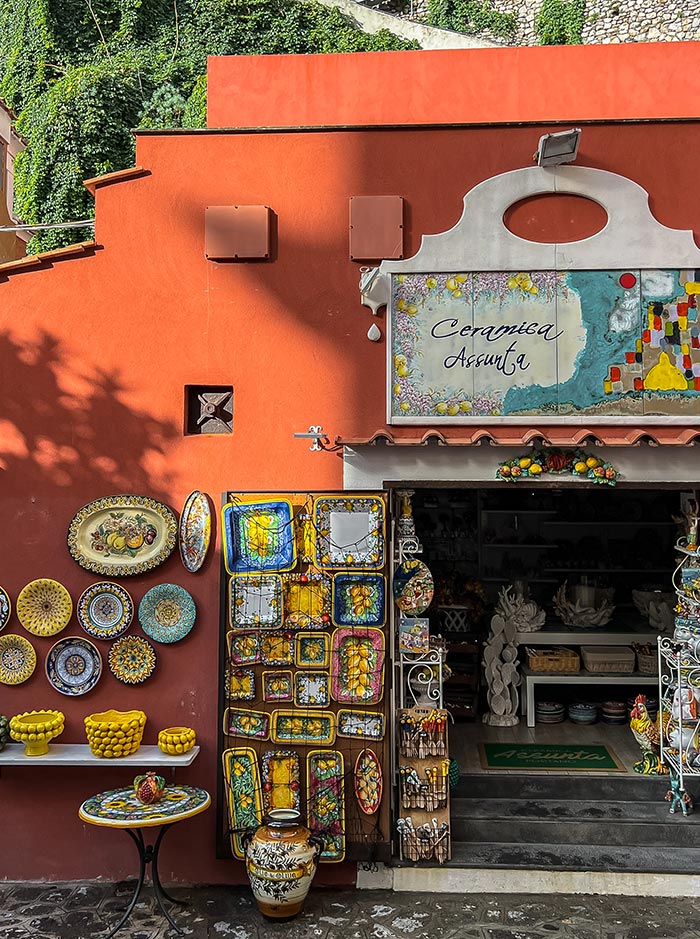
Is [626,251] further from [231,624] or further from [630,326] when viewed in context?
[231,624]

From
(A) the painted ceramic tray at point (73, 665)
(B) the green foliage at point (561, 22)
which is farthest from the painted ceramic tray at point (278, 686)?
(B) the green foliage at point (561, 22)

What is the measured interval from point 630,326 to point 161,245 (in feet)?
11.0

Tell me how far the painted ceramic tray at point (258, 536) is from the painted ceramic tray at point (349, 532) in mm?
212

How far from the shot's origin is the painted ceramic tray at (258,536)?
5.81 metres

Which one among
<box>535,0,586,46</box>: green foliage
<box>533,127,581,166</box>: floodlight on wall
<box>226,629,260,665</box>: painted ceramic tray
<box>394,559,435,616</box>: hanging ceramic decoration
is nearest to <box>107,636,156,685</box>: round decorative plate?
<box>226,629,260,665</box>: painted ceramic tray

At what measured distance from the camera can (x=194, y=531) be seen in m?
5.90

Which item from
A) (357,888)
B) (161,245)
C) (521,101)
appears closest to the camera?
(357,888)

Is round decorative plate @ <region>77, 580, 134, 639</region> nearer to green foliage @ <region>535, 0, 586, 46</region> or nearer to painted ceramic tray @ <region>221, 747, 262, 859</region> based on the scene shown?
painted ceramic tray @ <region>221, 747, 262, 859</region>

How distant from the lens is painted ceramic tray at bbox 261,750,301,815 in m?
5.70

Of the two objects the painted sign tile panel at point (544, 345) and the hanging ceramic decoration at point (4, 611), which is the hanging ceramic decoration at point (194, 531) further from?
the painted sign tile panel at point (544, 345)

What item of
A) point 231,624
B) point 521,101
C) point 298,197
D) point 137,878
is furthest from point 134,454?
point 521,101

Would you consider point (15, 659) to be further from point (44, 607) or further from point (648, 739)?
point (648, 739)

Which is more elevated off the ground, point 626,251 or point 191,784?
point 626,251

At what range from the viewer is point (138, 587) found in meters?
5.92
